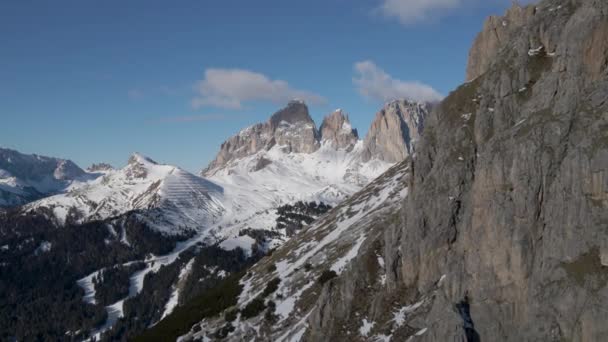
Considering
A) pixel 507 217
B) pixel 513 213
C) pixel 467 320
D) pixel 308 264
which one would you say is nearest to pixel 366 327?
pixel 467 320

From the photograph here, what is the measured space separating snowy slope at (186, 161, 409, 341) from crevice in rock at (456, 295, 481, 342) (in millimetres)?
14779

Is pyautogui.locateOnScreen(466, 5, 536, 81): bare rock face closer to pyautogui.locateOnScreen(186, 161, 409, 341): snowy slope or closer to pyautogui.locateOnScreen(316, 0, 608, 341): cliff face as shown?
pyautogui.locateOnScreen(316, 0, 608, 341): cliff face

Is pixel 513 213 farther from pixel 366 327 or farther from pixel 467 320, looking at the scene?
pixel 366 327

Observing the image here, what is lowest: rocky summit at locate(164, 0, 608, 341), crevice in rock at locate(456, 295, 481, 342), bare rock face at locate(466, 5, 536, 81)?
crevice in rock at locate(456, 295, 481, 342)

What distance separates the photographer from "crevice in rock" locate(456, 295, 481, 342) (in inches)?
1823

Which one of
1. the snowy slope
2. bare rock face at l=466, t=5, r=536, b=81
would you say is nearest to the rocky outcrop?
the snowy slope

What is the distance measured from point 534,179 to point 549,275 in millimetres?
9812

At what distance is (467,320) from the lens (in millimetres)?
47938

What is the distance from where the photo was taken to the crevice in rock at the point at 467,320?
152 ft

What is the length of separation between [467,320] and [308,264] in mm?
55573

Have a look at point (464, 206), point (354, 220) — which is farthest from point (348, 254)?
point (464, 206)

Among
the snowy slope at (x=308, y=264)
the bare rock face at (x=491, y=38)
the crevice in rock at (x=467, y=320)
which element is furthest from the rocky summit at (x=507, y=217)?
the bare rock face at (x=491, y=38)

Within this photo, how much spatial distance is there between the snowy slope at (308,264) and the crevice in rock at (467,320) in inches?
582

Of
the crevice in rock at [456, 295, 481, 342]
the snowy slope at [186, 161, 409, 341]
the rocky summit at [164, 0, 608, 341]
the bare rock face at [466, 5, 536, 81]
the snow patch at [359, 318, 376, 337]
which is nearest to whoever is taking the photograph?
the rocky summit at [164, 0, 608, 341]
